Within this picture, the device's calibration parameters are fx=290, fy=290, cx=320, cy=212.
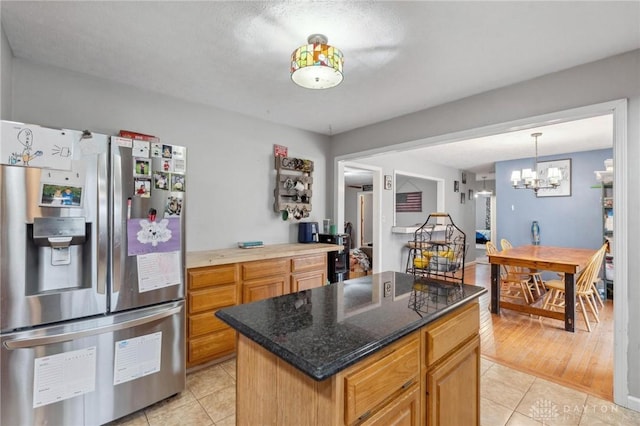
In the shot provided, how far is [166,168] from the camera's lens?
6.61ft

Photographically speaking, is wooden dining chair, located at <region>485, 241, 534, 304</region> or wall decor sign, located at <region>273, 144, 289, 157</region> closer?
wall decor sign, located at <region>273, 144, 289, 157</region>

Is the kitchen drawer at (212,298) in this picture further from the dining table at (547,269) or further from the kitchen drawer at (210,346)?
the dining table at (547,269)

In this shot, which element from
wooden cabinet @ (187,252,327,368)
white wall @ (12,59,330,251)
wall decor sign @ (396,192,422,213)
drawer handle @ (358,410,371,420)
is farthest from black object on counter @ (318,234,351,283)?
wall decor sign @ (396,192,422,213)

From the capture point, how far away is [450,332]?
1328mm

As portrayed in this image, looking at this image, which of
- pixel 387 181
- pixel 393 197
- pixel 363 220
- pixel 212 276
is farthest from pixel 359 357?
pixel 363 220

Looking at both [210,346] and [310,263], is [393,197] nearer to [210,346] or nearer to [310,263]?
[310,263]

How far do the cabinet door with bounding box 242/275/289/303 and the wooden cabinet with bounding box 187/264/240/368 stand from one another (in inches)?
3.8

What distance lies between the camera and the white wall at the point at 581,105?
194cm

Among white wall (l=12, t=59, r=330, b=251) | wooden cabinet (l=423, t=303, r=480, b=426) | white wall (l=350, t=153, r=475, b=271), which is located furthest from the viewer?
white wall (l=350, t=153, r=475, b=271)

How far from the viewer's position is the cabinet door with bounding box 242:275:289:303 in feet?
8.68

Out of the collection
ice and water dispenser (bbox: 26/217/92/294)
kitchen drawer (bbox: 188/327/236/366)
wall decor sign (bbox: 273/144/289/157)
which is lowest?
kitchen drawer (bbox: 188/327/236/366)

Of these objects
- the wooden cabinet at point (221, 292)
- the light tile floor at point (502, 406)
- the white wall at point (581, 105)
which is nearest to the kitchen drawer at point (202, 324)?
the wooden cabinet at point (221, 292)

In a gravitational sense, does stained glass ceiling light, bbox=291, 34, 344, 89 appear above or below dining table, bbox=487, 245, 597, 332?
above

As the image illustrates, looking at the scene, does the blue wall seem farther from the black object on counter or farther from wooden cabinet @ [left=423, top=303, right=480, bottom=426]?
wooden cabinet @ [left=423, top=303, right=480, bottom=426]
